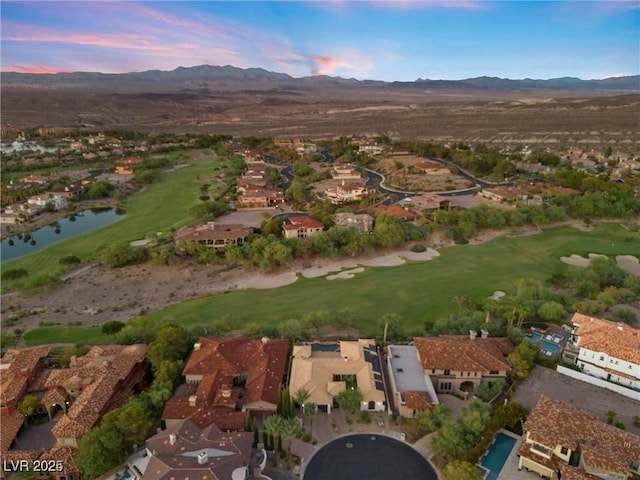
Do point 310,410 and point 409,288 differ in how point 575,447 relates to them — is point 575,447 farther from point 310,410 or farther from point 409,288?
point 409,288

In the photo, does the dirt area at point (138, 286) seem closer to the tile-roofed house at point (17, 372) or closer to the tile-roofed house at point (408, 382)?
the tile-roofed house at point (17, 372)

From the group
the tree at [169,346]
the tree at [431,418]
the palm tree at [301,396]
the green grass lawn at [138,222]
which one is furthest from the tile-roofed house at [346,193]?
the tree at [431,418]

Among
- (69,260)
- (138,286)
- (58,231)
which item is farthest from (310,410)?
(58,231)

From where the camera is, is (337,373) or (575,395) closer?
(575,395)

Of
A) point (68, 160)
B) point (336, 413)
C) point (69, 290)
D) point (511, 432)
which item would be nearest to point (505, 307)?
point (511, 432)

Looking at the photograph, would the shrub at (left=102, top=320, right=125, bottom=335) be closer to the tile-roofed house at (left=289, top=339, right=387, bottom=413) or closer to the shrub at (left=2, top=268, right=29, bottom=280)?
the tile-roofed house at (left=289, top=339, right=387, bottom=413)

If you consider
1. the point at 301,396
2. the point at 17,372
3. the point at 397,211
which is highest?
the point at 397,211
